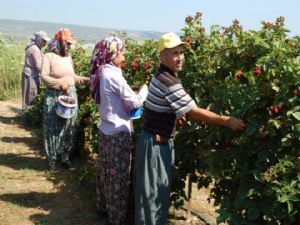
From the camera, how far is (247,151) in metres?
3.04

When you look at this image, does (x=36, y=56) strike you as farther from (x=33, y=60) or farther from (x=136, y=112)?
(x=136, y=112)

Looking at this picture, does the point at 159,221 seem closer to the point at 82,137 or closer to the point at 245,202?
the point at 245,202

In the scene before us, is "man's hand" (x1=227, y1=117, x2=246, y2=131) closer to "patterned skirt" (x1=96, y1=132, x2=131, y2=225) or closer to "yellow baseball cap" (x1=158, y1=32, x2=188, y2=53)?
"yellow baseball cap" (x1=158, y1=32, x2=188, y2=53)

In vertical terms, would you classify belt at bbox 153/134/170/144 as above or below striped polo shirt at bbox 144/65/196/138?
below

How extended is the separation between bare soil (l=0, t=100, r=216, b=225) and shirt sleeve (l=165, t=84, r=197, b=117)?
1.93m

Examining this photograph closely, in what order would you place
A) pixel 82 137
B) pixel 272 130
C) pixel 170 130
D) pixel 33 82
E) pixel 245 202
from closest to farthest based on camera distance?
1. pixel 272 130
2. pixel 245 202
3. pixel 170 130
4. pixel 82 137
5. pixel 33 82

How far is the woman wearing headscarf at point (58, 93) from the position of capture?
573 cm

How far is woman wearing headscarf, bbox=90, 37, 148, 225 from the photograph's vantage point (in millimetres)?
4145

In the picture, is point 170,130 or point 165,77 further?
point 170,130

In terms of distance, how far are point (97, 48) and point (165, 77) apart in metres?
1.22

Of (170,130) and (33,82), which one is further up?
(170,130)

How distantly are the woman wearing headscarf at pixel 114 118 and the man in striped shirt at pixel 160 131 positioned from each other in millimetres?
578

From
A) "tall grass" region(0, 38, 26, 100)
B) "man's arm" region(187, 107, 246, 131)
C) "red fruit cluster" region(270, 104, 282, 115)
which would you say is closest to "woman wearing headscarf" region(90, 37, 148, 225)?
"man's arm" region(187, 107, 246, 131)

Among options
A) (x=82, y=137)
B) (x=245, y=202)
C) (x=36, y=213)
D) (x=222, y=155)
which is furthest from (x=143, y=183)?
(x=82, y=137)
